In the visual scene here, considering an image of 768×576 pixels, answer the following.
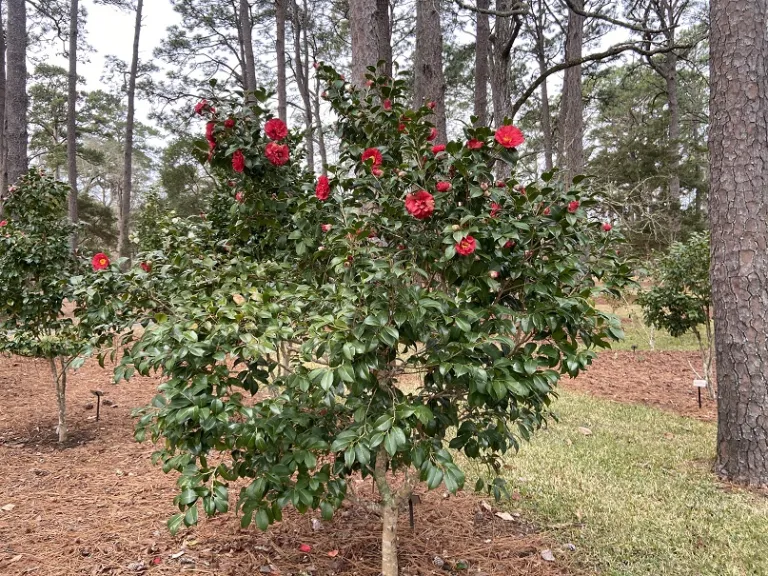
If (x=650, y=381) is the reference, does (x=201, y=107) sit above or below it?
above

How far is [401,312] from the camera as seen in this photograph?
163 cm

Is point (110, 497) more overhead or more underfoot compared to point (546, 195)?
more underfoot

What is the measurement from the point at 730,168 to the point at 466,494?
113 inches

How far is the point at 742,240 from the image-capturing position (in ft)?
11.3

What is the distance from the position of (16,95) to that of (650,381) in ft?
30.5

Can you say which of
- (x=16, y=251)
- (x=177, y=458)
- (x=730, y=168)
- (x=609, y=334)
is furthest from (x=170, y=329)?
(x=730, y=168)

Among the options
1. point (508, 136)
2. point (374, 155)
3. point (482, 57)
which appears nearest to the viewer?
point (508, 136)

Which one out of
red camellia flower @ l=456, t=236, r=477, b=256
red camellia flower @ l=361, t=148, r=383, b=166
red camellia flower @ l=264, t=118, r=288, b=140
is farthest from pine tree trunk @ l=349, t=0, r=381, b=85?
red camellia flower @ l=456, t=236, r=477, b=256

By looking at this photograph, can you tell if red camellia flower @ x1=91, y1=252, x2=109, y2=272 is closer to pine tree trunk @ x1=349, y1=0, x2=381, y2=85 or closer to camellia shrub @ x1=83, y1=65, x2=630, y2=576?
camellia shrub @ x1=83, y1=65, x2=630, y2=576

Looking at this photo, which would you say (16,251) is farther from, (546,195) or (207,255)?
(546,195)

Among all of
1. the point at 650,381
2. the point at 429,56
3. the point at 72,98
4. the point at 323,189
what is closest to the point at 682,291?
the point at 650,381

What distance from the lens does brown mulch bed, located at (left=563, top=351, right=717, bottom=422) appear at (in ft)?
19.0

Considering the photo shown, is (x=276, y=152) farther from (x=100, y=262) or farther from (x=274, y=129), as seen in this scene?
(x=100, y=262)

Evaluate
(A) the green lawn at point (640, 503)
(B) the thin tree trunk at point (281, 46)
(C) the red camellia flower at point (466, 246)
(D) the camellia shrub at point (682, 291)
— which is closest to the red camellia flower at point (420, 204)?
(C) the red camellia flower at point (466, 246)
